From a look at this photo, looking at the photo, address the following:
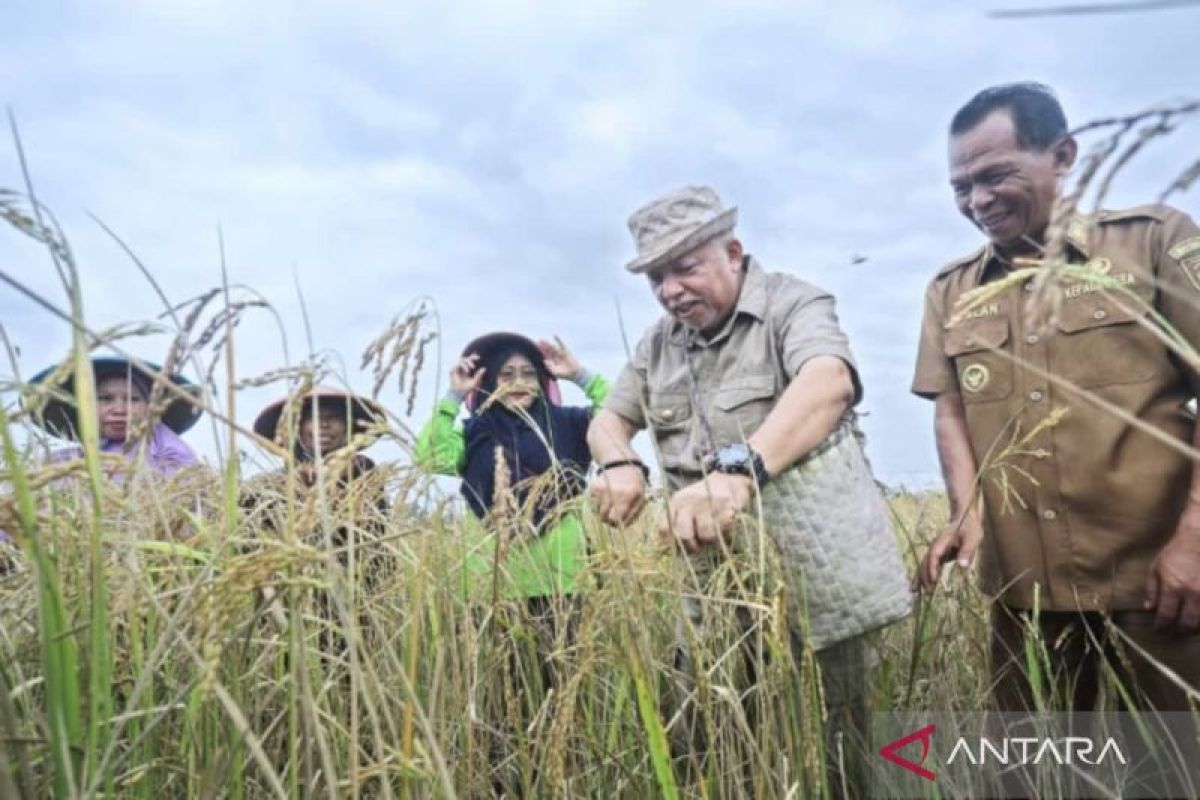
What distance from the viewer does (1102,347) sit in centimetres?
214

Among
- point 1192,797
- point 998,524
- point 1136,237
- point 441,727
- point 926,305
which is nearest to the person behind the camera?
point 441,727

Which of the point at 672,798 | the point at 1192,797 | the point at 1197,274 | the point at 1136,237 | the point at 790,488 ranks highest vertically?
the point at 1136,237

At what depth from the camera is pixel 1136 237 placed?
2146mm

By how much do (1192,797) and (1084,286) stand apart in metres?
1.09

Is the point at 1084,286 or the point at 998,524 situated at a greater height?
the point at 1084,286

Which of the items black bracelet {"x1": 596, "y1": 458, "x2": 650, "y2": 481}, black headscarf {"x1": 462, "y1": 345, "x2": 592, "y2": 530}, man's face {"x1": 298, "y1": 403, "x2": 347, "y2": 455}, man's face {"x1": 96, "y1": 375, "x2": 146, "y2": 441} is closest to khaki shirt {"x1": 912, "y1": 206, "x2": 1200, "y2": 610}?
black bracelet {"x1": 596, "y1": 458, "x2": 650, "y2": 481}

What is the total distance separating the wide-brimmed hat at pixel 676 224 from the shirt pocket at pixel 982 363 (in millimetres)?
645

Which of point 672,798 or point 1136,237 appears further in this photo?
point 1136,237

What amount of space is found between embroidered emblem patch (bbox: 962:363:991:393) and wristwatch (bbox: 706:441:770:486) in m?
0.81

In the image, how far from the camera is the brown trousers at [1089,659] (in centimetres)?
204

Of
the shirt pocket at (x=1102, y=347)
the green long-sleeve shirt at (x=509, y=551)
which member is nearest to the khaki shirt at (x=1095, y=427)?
the shirt pocket at (x=1102, y=347)

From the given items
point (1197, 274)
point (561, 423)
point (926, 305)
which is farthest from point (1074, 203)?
point (561, 423)

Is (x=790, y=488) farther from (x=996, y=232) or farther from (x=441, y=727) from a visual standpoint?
(x=441, y=727)

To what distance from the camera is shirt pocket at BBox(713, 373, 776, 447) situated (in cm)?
220
